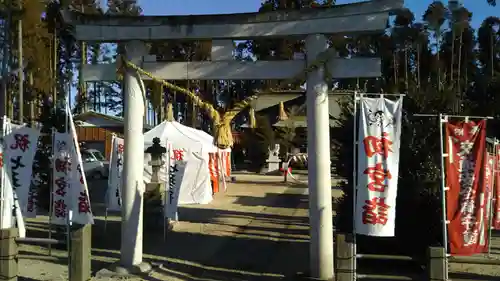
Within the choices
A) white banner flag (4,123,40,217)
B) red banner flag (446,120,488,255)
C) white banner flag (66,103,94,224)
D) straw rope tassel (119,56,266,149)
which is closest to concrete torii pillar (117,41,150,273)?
straw rope tassel (119,56,266,149)

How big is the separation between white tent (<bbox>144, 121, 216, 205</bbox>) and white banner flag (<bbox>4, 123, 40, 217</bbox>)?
589cm

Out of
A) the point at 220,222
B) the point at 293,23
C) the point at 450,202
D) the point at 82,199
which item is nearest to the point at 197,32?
the point at 293,23

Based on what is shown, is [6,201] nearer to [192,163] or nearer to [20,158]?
[20,158]

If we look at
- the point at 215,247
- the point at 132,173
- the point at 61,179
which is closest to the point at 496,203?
the point at 215,247

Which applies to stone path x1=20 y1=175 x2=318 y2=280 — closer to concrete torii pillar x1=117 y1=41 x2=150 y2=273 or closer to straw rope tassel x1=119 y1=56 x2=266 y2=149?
concrete torii pillar x1=117 y1=41 x2=150 y2=273

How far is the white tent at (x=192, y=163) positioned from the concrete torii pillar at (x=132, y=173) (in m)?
6.36

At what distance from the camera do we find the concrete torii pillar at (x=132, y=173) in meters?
7.84

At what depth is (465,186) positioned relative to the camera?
6.63 meters

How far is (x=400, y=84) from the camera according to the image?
9688 millimetres

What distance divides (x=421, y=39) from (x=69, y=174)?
34890 mm

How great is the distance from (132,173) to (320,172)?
289 cm

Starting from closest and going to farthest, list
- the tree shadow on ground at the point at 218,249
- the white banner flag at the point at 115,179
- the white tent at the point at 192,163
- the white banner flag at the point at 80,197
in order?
the white banner flag at the point at 80,197 → the tree shadow on ground at the point at 218,249 → the white banner flag at the point at 115,179 → the white tent at the point at 192,163

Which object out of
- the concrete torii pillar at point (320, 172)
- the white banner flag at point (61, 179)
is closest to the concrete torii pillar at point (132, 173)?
the white banner flag at point (61, 179)

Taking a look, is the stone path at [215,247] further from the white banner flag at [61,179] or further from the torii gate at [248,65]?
the torii gate at [248,65]
